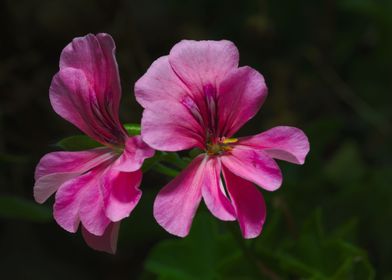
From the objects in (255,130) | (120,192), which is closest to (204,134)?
(120,192)

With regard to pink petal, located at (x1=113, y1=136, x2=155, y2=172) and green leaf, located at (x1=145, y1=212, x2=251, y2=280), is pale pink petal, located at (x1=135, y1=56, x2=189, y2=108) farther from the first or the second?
green leaf, located at (x1=145, y1=212, x2=251, y2=280)

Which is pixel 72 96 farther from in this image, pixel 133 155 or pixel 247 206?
pixel 247 206

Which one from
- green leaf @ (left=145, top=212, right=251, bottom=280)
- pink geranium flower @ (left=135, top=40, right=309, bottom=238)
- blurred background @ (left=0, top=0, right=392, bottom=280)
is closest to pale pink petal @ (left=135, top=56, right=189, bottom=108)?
pink geranium flower @ (left=135, top=40, right=309, bottom=238)

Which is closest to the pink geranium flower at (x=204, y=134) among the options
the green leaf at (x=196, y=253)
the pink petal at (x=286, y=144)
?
the pink petal at (x=286, y=144)

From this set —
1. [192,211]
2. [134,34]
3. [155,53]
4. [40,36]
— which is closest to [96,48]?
[192,211]

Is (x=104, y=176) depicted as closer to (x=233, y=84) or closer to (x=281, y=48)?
(x=233, y=84)

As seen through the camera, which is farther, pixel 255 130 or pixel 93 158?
pixel 255 130
